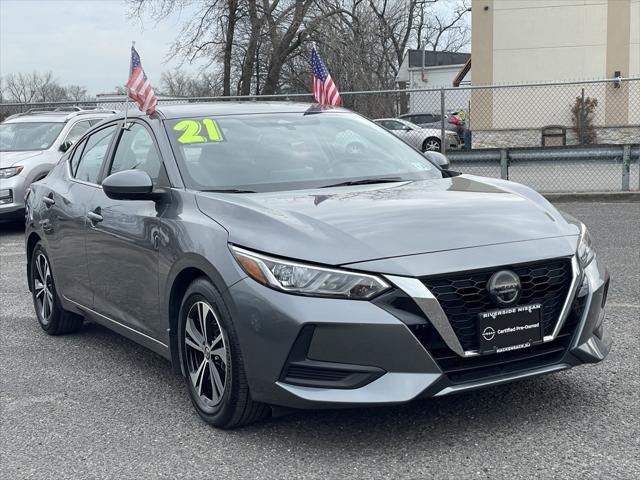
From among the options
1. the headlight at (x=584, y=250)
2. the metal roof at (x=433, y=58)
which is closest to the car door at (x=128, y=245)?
the headlight at (x=584, y=250)

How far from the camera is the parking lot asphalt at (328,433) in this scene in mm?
3451

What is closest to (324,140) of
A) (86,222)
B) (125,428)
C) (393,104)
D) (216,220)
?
(216,220)

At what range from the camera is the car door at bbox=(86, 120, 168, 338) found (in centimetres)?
438

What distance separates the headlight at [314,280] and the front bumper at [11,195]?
955cm

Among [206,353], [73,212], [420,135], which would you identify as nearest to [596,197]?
[420,135]

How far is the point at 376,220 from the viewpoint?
3.68m

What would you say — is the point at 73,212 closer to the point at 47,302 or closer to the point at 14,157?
the point at 47,302

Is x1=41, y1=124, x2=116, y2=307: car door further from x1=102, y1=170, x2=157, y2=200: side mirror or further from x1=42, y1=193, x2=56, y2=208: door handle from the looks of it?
x1=102, y1=170, x2=157, y2=200: side mirror

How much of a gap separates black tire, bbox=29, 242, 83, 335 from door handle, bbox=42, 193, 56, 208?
34 centimetres

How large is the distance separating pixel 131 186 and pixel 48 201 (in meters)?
1.89

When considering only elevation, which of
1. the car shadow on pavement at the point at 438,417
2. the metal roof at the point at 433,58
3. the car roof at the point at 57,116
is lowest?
the car shadow on pavement at the point at 438,417

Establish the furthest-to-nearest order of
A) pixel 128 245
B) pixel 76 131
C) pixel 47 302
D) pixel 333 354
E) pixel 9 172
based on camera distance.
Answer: pixel 76 131
pixel 9 172
pixel 47 302
pixel 128 245
pixel 333 354

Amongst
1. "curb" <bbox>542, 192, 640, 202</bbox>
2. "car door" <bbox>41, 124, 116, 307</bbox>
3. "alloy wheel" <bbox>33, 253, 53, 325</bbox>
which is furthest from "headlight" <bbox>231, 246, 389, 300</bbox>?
"curb" <bbox>542, 192, 640, 202</bbox>

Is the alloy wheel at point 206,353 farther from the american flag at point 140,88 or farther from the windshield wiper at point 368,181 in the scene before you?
the american flag at point 140,88
